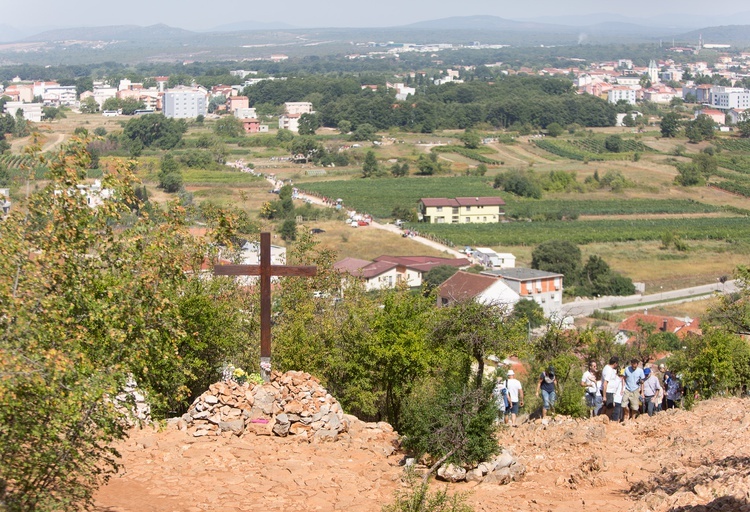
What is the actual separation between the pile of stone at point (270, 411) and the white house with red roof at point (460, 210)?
48943 mm

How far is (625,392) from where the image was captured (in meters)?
12.6

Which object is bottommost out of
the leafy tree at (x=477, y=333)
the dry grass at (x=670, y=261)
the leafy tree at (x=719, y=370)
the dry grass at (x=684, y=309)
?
the dry grass at (x=670, y=261)

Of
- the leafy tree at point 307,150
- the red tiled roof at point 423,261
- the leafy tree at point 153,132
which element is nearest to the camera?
the red tiled roof at point 423,261

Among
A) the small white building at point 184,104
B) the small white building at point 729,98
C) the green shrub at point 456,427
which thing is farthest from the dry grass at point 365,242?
the small white building at point 729,98

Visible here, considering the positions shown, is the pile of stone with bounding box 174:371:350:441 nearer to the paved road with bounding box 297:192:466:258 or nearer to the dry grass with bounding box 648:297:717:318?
the dry grass with bounding box 648:297:717:318

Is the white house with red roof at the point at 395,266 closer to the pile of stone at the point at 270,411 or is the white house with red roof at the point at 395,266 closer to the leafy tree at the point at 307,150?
the pile of stone at the point at 270,411

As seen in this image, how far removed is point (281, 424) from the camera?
1085 centimetres

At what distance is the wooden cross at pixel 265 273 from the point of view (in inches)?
457

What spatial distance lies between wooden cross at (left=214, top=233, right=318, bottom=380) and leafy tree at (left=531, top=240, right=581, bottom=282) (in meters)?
33.8

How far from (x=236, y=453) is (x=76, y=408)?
3.82 m

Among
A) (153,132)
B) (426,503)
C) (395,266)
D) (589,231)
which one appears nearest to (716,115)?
(153,132)

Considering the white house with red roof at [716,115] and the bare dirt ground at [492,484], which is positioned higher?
the bare dirt ground at [492,484]

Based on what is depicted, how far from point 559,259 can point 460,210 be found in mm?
15948

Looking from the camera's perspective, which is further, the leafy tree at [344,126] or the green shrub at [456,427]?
the leafy tree at [344,126]
